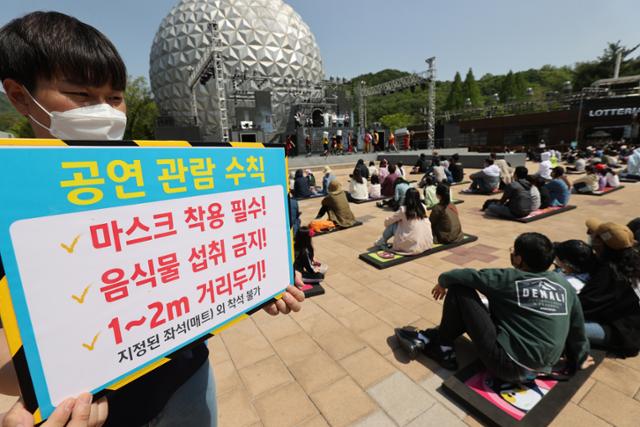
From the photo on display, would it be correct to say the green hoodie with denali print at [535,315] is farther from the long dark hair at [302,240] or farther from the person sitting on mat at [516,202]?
the person sitting on mat at [516,202]

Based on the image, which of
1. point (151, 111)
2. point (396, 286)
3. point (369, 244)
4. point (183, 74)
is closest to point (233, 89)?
point (183, 74)

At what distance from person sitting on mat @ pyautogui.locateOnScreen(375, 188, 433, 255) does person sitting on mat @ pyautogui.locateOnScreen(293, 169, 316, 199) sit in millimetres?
6695

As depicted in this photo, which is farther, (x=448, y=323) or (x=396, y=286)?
(x=396, y=286)

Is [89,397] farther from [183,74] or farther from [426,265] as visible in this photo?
[183,74]

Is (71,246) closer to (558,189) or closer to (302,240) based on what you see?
(302,240)

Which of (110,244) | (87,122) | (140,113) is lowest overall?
(110,244)

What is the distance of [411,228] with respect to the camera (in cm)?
548

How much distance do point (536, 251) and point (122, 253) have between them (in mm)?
2730

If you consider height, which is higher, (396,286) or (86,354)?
(86,354)

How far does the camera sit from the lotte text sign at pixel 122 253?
76 centimetres

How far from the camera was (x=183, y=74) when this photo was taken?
29.2m

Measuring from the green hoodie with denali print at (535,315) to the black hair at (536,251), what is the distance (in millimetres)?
78

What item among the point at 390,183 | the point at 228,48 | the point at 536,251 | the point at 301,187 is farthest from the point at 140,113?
the point at 536,251

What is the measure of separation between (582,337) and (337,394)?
6.95ft
